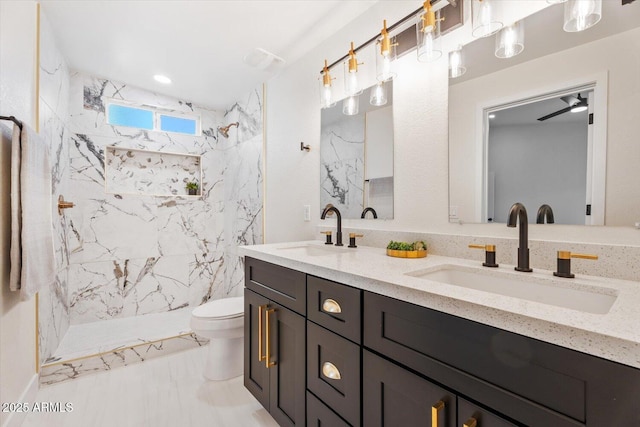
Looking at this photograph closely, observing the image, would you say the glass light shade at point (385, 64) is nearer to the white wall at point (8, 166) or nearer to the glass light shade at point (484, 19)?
the glass light shade at point (484, 19)

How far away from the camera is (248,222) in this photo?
3.09 m

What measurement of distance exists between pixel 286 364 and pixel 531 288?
3.47 feet

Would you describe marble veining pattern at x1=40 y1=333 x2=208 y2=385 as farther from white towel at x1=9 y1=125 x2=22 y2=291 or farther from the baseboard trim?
white towel at x1=9 y1=125 x2=22 y2=291

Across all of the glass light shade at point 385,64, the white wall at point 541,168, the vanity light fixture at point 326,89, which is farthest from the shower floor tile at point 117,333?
the white wall at point 541,168

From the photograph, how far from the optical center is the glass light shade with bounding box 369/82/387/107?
1665mm

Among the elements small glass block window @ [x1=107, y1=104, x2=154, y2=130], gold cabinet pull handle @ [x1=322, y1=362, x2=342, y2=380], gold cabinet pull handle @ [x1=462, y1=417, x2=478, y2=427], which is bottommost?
gold cabinet pull handle @ [x1=322, y1=362, x2=342, y2=380]

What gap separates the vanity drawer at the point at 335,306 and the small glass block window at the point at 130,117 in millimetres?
2996

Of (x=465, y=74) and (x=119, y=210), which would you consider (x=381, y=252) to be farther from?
(x=119, y=210)

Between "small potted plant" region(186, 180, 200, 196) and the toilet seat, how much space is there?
1659 mm

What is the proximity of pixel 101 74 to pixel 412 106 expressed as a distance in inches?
117

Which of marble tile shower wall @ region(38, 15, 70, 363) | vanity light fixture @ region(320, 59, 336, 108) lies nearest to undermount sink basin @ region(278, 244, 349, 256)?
vanity light fixture @ region(320, 59, 336, 108)

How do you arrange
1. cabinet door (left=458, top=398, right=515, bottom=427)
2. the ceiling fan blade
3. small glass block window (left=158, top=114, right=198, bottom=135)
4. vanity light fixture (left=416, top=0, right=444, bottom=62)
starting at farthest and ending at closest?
small glass block window (left=158, top=114, right=198, bottom=135), vanity light fixture (left=416, top=0, right=444, bottom=62), the ceiling fan blade, cabinet door (left=458, top=398, right=515, bottom=427)

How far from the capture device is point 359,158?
1841 millimetres

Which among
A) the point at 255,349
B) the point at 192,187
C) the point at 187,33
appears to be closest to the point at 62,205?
the point at 192,187
